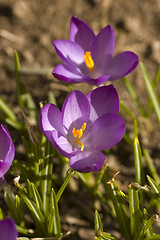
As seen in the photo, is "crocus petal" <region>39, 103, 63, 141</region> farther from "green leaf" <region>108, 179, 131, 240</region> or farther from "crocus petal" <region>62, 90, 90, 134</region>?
"green leaf" <region>108, 179, 131, 240</region>

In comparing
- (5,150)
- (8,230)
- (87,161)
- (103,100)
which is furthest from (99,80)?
(8,230)

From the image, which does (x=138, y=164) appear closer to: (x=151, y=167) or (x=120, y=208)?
(x=120, y=208)

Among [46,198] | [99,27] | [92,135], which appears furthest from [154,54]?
[46,198]

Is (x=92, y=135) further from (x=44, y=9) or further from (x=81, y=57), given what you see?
(x=44, y=9)

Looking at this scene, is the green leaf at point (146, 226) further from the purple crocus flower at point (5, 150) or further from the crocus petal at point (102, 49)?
the crocus petal at point (102, 49)

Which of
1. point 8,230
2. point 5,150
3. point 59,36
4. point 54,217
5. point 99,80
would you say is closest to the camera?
point 8,230

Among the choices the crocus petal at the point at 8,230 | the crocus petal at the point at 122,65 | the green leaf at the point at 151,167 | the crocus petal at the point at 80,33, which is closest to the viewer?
the crocus petal at the point at 8,230

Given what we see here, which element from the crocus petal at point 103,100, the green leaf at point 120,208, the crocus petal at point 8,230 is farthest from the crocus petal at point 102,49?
the crocus petal at point 8,230

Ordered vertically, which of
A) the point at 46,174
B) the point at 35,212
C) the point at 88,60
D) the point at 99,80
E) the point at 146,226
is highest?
the point at 88,60
